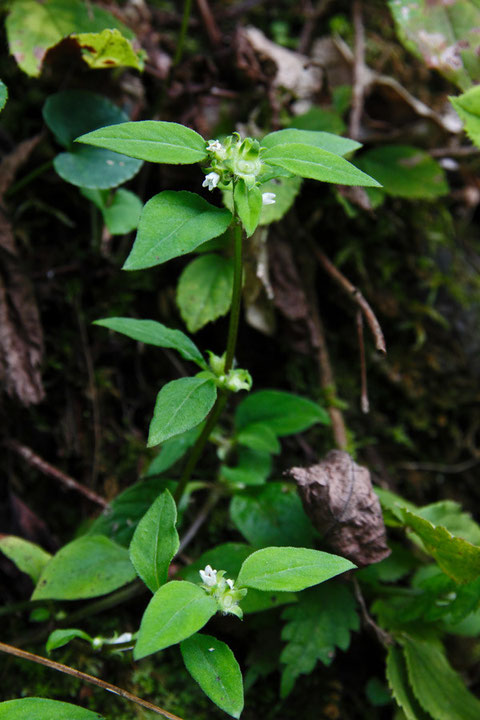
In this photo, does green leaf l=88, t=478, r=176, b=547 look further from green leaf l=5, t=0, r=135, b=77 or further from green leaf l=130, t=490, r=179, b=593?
green leaf l=5, t=0, r=135, b=77

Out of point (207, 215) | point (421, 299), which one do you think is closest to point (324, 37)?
point (421, 299)

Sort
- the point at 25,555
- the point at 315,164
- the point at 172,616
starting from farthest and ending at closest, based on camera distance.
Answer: the point at 25,555 < the point at 315,164 < the point at 172,616

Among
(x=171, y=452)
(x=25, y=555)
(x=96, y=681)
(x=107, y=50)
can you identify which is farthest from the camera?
(x=107, y=50)

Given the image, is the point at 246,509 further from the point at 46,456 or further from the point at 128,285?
the point at 128,285

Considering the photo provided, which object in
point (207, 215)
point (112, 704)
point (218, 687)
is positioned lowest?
point (112, 704)

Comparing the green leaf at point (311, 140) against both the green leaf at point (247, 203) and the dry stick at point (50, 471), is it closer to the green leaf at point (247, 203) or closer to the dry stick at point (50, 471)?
the green leaf at point (247, 203)

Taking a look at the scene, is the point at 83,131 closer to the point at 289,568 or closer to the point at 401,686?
the point at 289,568

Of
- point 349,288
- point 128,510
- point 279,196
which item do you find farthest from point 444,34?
point 128,510
